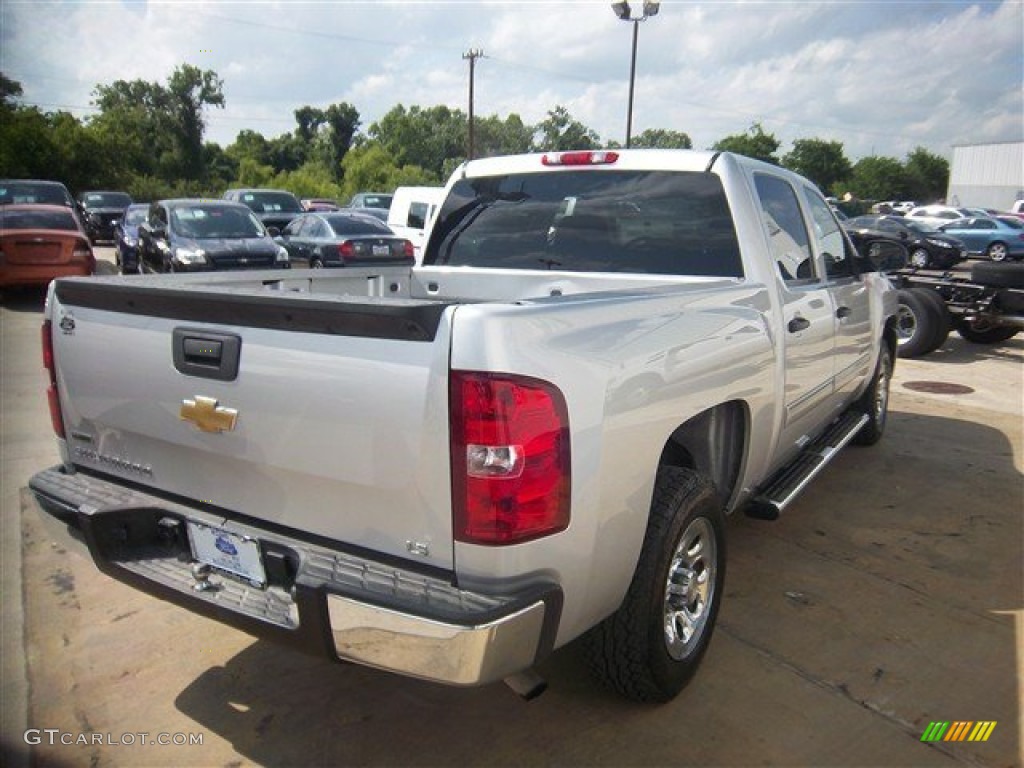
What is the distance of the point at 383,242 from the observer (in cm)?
1486

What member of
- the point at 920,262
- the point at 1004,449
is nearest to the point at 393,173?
the point at 920,262

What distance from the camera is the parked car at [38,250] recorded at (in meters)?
11.3

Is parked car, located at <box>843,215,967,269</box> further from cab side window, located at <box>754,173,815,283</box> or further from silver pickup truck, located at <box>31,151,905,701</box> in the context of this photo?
silver pickup truck, located at <box>31,151,905,701</box>

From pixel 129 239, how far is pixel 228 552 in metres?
15.6

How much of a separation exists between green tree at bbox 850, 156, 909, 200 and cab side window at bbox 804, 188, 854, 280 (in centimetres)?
9018

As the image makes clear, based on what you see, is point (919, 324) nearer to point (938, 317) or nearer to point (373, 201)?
point (938, 317)

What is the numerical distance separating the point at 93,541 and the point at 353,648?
1099 mm

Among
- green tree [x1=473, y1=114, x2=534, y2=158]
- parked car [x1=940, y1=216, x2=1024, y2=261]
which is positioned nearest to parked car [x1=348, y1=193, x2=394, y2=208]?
parked car [x1=940, y1=216, x2=1024, y2=261]

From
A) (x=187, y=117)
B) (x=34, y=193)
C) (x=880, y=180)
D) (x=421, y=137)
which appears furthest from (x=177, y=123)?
(x=880, y=180)

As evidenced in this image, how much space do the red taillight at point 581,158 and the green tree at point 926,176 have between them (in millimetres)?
100581

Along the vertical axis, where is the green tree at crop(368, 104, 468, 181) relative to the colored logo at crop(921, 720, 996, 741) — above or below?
above

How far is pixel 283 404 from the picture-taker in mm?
2141

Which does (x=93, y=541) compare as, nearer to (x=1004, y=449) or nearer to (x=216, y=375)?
(x=216, y=375)

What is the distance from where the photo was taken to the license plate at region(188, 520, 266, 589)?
2283 millimetres
